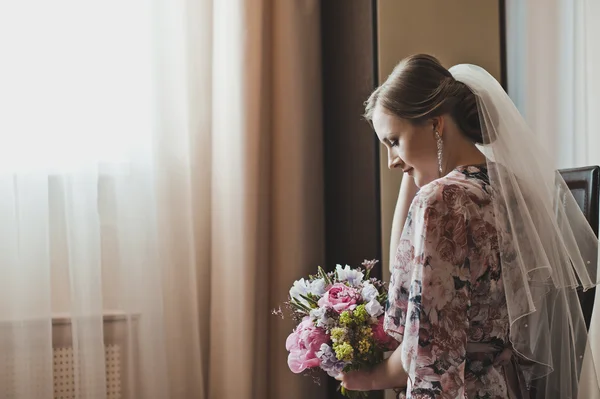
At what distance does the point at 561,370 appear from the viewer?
1736 mm

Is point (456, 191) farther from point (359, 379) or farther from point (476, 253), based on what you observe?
point (359, 379)

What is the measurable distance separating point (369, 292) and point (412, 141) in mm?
369

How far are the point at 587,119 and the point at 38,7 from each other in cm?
187

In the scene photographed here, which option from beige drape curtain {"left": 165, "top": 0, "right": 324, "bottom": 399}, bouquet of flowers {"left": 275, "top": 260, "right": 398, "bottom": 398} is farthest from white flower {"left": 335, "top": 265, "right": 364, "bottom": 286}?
beige drape curtain {"left": 165, "top": 0, "right": 324, "bottom": 399}

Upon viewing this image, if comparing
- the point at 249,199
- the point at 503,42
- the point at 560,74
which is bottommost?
the point at 249,199

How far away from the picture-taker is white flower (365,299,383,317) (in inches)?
69.2

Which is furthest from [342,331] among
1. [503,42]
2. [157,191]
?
[503,42]

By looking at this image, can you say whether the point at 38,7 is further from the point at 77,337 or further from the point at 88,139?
the point at 77,337

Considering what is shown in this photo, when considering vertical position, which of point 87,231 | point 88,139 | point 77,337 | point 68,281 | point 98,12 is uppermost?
point 98,12

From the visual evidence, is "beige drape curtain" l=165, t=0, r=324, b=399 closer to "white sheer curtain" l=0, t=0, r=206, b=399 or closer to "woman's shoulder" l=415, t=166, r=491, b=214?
"white sheer curtain" l=0, t=0, r=206, b=399

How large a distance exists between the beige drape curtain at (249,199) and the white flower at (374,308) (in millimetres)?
1092

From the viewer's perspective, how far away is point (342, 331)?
1.72 metres

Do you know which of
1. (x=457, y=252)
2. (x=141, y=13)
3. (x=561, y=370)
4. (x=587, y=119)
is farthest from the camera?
(x=141, y=13)

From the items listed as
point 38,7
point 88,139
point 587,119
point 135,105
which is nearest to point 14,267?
point 88,139
